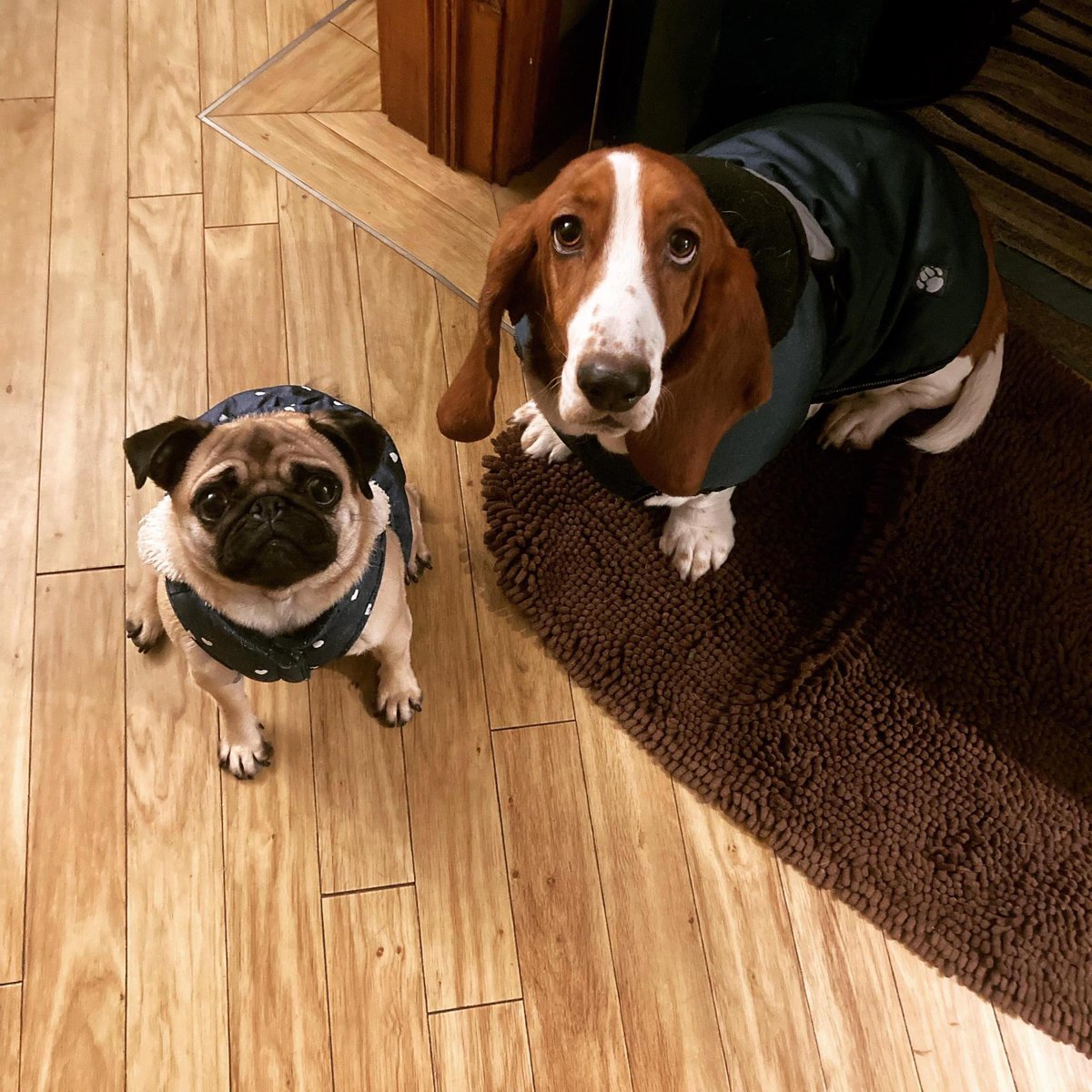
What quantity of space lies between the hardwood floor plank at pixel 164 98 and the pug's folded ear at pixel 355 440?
1272 mm

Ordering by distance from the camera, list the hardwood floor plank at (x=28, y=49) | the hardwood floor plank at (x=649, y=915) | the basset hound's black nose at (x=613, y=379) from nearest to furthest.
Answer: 1. the basset hound's black nose at (x=613, y=379)
2. the hardwood floor plank at (x=649, y=915)
3. the hardwood floor plank at (x=28, y=49)

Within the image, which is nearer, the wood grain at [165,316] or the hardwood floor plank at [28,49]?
the wood grain at [165,316]

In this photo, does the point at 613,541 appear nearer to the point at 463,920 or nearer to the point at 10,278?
the point at 463,920

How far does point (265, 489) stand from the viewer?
1.25m

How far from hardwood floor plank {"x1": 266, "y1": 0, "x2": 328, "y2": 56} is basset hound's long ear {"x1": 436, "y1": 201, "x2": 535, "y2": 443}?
152 centimetres

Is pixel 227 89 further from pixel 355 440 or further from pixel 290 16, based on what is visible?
pixel 355 440

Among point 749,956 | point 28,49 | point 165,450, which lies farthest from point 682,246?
point 28,49

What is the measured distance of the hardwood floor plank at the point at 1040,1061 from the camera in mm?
1676

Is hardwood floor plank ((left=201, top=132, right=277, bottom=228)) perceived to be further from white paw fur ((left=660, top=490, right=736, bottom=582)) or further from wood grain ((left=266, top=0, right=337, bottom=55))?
white paw fur ((left=660, top=490, right=736, bottom=582))

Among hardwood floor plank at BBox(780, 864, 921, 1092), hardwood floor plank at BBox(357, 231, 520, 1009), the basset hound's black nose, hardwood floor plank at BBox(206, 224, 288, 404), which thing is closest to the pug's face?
the basset hound's black nose

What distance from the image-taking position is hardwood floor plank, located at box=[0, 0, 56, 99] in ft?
7.74

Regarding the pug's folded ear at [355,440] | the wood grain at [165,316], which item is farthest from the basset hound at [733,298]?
the wood grain at [165,316]

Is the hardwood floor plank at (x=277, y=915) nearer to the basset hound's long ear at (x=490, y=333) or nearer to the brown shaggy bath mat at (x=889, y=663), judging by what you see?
the brown shaggy bath mat at (x=889, y=663)

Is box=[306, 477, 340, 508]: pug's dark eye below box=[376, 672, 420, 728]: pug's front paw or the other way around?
the other way around
